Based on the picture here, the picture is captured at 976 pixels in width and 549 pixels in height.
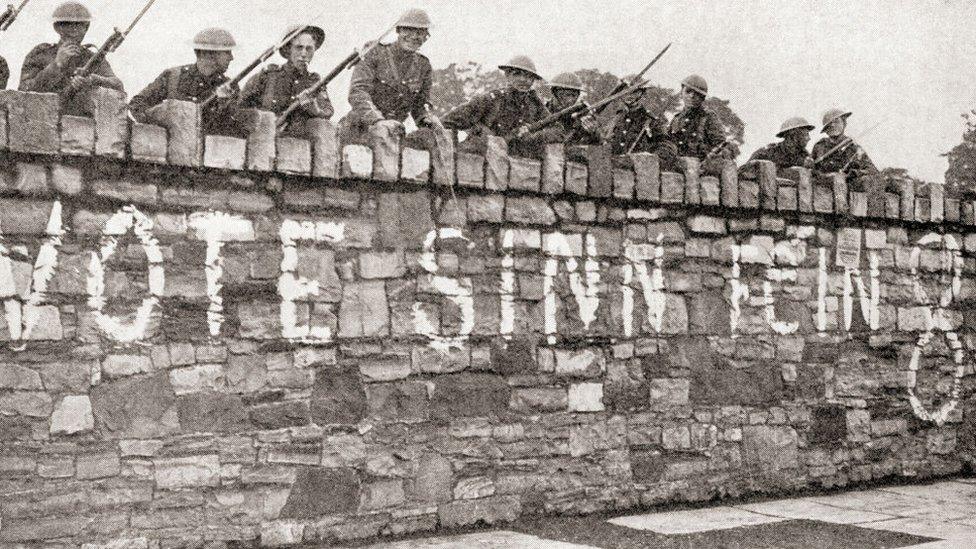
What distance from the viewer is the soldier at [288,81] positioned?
7.24 metres

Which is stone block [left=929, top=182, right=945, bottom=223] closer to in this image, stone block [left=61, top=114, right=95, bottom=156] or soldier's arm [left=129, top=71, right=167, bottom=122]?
soldier's arm [left=129, top=71, right=167, bottom=122]

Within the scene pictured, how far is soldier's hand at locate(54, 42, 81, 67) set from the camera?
628 cm

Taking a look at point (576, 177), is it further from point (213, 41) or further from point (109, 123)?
point (109, 123)

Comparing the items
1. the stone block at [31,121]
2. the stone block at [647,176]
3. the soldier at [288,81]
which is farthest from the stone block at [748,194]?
the stone block at [31,121]

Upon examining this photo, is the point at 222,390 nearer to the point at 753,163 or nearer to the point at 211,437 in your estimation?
the point at 211,437

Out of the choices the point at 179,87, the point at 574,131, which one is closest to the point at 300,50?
the point at 179,87

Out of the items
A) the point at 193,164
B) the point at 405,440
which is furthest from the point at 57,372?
the point at 405,440

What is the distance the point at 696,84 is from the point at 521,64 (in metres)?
2.25

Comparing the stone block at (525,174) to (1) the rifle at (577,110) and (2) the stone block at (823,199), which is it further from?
(2) the stone block at (823,199)

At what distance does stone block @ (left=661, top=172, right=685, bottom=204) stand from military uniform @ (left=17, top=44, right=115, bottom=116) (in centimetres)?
400

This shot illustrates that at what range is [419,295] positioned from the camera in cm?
687

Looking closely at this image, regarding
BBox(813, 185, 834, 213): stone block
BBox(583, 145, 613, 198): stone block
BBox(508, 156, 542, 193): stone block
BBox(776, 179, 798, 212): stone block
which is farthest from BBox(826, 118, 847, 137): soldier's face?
BBox(508, 156, 542, 193): stone block

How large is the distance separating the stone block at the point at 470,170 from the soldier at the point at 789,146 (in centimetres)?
406

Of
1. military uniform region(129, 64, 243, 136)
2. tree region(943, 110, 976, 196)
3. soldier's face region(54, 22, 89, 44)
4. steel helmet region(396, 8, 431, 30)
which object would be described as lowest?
military uniform region(129, 64, 243, 136)
